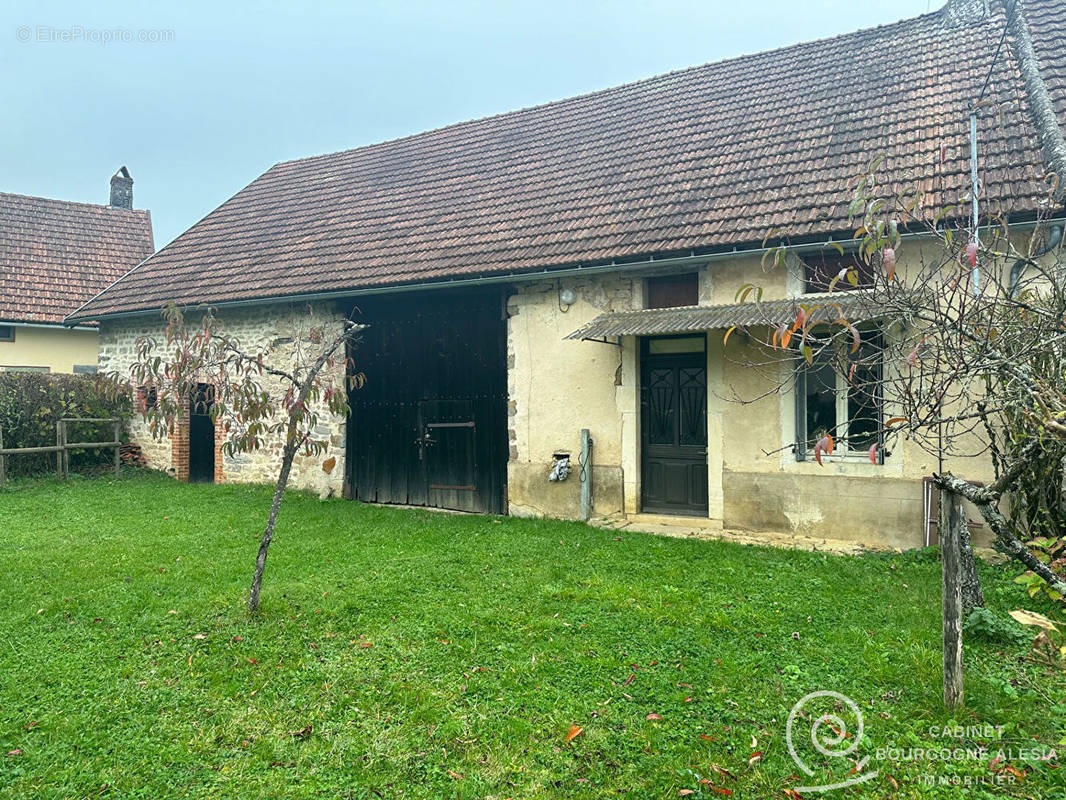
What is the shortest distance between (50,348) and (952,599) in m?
19.3

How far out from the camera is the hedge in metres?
11.0

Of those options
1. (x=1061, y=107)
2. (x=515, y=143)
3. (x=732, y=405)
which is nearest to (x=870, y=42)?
(x=1061, y=107)

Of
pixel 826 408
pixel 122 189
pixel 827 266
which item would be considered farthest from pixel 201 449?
pixel 122 189

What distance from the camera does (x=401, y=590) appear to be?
5273 millimetres

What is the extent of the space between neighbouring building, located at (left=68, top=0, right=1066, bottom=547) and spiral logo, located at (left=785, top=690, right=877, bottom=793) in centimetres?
303

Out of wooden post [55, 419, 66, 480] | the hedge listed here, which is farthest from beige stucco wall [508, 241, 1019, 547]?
wooden post [55, 419, 66, 480]

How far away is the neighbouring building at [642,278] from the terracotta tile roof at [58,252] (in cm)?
569

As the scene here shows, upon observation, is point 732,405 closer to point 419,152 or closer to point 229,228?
point 419,152

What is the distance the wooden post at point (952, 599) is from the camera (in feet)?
10.3

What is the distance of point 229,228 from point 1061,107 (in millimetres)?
13067

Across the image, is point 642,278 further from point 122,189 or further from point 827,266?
point 122,189

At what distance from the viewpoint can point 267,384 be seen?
10617 mm

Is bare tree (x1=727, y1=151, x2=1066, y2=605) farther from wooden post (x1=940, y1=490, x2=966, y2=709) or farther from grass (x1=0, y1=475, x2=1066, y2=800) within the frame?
grass (x1=0, y1=475, x2=1066, y2=800)

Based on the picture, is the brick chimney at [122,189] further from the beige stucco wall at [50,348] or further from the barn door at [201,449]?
the barn door at [201,449]
